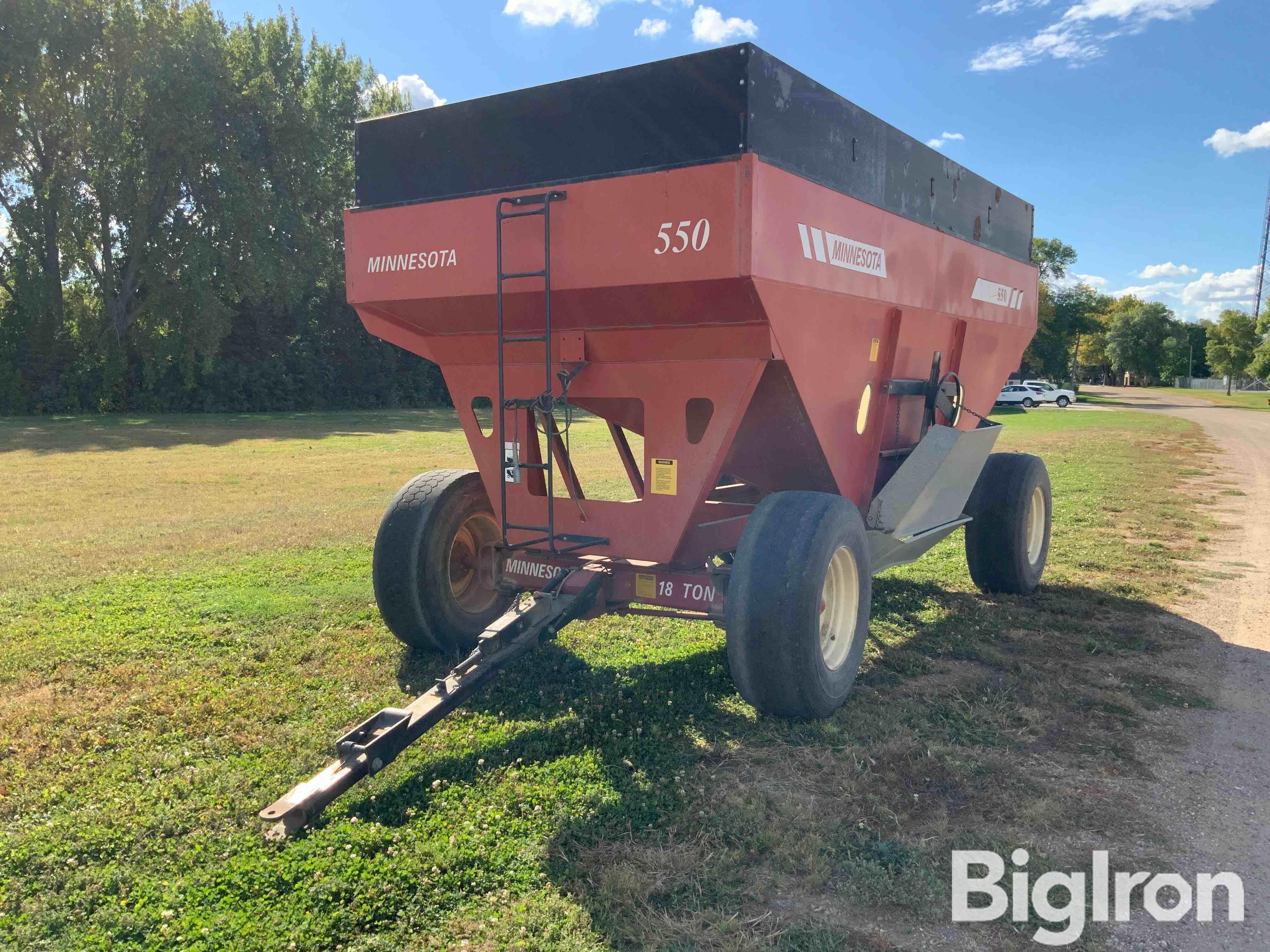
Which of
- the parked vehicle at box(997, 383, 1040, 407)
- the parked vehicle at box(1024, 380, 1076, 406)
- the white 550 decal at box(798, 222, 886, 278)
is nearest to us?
the white 550 decal at box(798, 222, 886, 278)

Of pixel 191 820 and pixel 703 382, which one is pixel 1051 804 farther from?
pixel 191 820

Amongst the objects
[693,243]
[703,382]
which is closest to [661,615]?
[703,382]

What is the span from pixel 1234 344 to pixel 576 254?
76371mm

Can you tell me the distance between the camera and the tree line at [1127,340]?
66062 mm

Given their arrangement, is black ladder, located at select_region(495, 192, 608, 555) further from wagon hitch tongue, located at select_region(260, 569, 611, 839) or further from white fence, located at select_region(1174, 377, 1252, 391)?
white fence, located at select_region(1174, 377, 1252, 391)

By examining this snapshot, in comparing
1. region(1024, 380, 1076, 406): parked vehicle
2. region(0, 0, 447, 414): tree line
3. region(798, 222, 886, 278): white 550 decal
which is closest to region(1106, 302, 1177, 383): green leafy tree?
region(1024, 380, 1076, 406): parked vehicle

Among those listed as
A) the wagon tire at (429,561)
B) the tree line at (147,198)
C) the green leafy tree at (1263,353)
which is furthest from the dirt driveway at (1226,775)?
the green leafy tree at (1263,353)

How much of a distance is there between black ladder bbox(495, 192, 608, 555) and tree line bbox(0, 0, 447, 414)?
1020 inches

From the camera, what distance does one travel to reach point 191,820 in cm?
348

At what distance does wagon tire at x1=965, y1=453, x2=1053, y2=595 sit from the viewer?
6.88 meters

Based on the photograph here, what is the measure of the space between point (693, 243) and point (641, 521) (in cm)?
150

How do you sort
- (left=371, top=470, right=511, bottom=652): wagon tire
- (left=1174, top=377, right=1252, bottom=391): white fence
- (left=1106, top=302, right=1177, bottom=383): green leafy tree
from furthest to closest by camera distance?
1. (left=1106, top=302, right=1177, bottom=383): green leafy tree
2. (left=1174, top=377, right=1252, bottom=391): white fence
3. (left=371, top=470, right=511, bottom=652): wagon tire

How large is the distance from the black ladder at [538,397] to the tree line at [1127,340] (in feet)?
148

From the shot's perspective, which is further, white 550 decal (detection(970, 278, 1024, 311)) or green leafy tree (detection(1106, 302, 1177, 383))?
green leafy tree (detection(1106, 302, 1177, 383))
